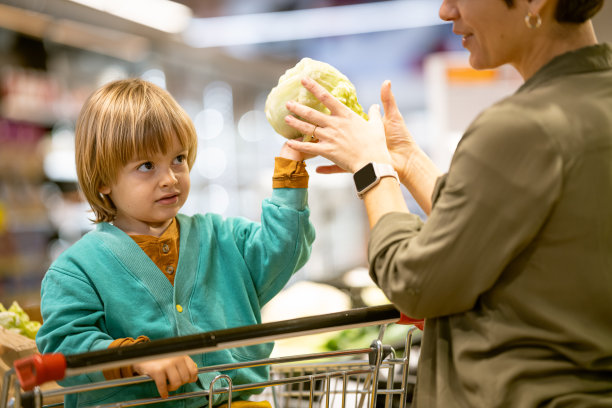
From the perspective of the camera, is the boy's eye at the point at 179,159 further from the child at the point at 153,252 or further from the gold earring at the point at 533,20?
the gold earring at the point at 533,20

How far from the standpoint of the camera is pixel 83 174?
192 cm

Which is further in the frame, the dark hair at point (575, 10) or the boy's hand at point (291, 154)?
the boy's hand at point (291, 154)

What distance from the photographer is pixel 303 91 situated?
72.2 inches

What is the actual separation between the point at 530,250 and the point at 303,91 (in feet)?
2.85

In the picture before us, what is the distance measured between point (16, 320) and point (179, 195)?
818 mm

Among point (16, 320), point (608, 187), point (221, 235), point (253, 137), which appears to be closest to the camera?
point (608, 187)

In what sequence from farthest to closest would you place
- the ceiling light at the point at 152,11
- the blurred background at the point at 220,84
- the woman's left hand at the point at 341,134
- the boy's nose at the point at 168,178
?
1. the ceiling light at the point at 152,11
2. the blurred background at the point at 220,84
3. the boy's nose at the point at 168,178
4. the woman's left hand at the point at 341,134

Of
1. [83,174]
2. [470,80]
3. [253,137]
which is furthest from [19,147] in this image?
[83,174]

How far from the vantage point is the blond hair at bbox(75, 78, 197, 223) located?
183 centimetres

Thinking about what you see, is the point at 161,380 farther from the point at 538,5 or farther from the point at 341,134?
the point at 538,5

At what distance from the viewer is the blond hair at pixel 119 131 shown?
1833mm

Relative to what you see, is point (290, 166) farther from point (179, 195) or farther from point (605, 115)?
point (605, 115)

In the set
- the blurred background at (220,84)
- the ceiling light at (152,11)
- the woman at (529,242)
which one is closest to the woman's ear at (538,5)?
the woman at (529,242)

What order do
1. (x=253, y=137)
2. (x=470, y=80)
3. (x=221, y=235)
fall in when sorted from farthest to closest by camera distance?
(x=253, y=137) → (x=470, y=80) → (x=221, y=235)
